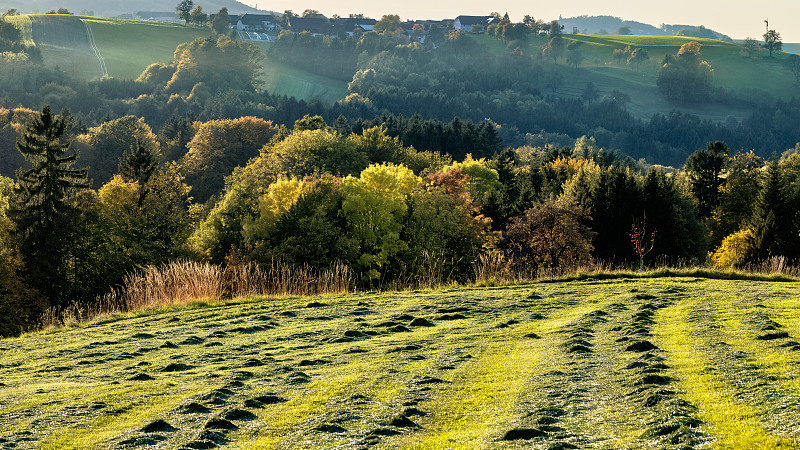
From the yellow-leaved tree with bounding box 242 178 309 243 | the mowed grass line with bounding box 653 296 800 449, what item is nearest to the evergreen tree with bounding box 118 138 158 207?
the yellow-leaved tree with bounding box 242 178 309 243

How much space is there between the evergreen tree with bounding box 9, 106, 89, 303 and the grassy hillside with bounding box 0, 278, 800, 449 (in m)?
40.2

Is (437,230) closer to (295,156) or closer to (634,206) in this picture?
(634,206)

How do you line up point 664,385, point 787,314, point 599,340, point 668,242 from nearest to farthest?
point 664,385
point 599,340
point 787,314
point 668,242

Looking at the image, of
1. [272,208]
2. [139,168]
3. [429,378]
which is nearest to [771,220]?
[272,208]

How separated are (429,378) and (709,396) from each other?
15.9 ft

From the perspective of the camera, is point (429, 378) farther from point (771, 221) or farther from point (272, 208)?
point (771, 221)

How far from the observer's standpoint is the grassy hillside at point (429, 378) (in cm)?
978

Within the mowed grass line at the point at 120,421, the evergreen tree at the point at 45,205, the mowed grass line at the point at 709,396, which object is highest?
the mowed grass line at the point at 709,396

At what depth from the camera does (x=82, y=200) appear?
2643 inches

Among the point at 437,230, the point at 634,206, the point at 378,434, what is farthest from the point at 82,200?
the point at 378,434

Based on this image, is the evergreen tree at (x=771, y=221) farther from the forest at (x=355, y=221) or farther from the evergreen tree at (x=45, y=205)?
the evergreen tree at (x=45, y=205)

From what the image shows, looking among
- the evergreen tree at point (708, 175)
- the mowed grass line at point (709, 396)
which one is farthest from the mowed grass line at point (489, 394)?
the evergreen tree at point (708, 175)

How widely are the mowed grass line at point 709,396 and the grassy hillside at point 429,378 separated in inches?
1.4

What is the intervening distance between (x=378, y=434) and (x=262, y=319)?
15187 mm
